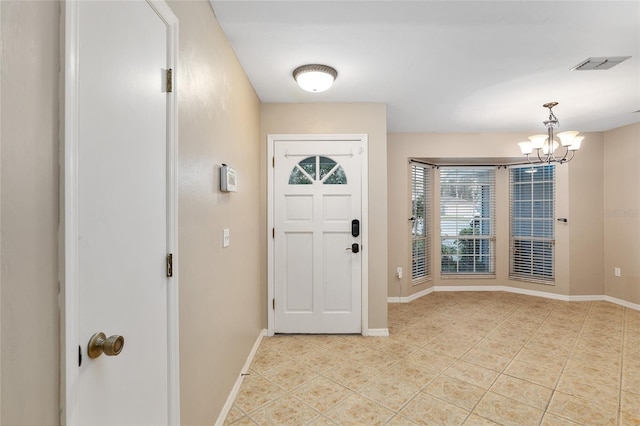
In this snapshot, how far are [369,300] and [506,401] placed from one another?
1392 millimetres

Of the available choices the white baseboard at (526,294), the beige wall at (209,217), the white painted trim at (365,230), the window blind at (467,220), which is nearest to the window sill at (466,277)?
the window blind at (467,220)

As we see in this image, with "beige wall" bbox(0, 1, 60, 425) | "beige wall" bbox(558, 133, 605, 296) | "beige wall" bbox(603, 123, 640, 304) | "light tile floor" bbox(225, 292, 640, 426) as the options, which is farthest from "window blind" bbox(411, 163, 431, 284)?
"beige wall" bbox(0, 1, 60, 425)

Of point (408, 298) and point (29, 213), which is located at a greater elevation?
point (29, 213)

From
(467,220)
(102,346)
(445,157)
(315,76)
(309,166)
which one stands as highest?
(315,76)

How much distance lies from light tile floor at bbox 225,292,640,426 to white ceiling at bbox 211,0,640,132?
2.48 meters

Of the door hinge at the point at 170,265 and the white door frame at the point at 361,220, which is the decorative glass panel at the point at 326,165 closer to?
the white door frame at the point at 361,220

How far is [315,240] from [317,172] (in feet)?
2.36

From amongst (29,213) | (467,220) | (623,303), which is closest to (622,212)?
(623,303)

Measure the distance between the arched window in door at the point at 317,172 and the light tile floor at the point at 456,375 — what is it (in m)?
1.64

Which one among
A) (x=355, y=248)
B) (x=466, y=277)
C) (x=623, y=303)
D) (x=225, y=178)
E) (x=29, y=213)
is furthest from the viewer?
(x=466, y=277)

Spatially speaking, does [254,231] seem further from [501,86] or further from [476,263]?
[476,263]

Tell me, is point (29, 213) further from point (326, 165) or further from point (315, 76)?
point (326, 165)

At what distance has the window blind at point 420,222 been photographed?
4.60 meters

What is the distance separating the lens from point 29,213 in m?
0.65
